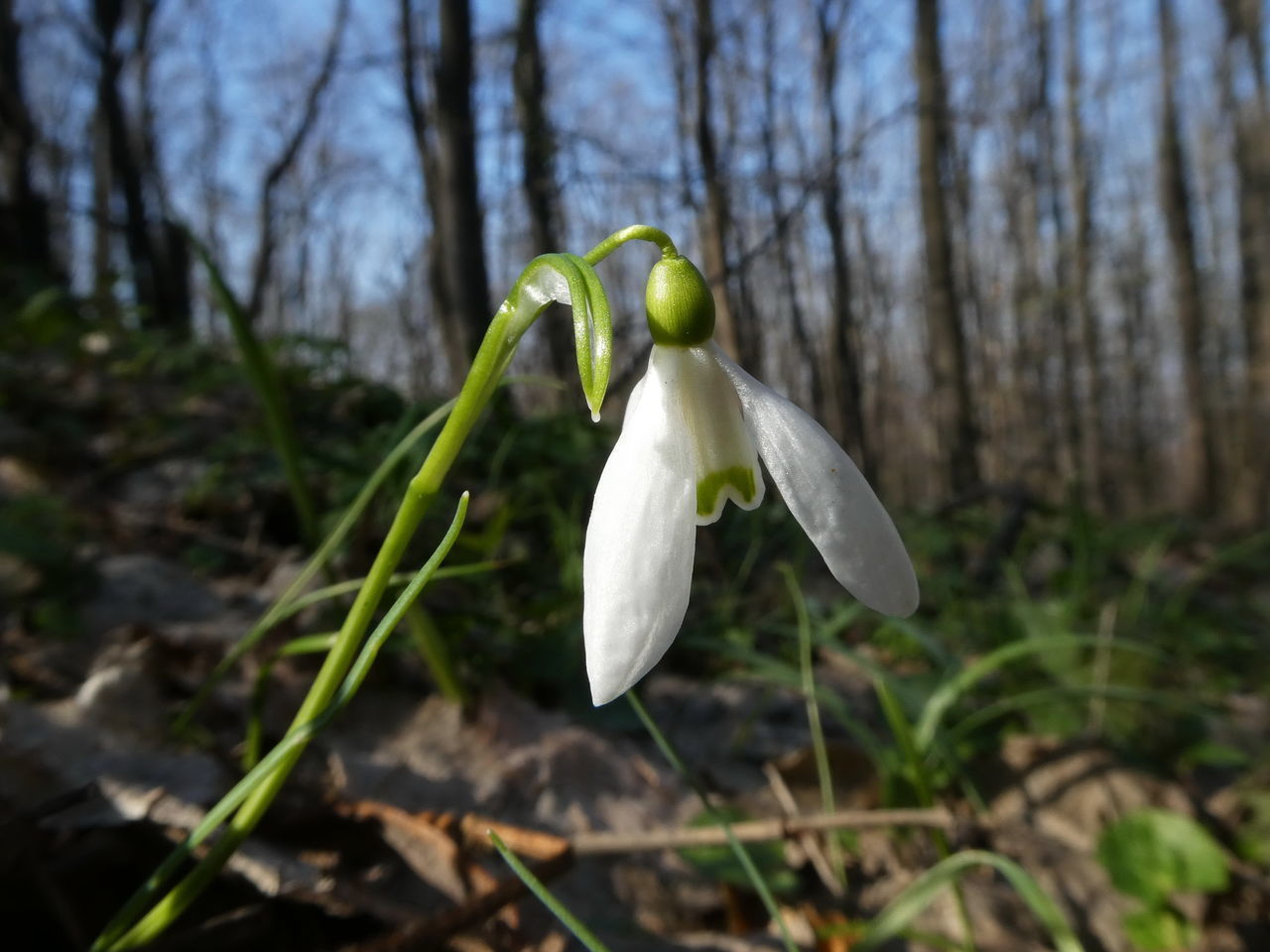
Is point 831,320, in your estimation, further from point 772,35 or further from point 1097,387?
point 1097,387

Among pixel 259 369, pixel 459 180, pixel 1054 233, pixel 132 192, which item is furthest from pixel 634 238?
pixel 1054 233

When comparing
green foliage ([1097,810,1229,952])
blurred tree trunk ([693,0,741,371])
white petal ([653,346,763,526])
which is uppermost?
blurred tree trunk ([693,0,741,371])

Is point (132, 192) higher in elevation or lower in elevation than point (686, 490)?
higher

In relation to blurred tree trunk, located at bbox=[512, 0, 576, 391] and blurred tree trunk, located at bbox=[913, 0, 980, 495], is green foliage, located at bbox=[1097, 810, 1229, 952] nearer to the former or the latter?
blurred tree trunk, located at bbox=[512, 0, 576, 391]

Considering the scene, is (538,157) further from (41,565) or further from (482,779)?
(482,779)

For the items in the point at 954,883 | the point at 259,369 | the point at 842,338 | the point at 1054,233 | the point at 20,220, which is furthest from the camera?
the point at 1054,233

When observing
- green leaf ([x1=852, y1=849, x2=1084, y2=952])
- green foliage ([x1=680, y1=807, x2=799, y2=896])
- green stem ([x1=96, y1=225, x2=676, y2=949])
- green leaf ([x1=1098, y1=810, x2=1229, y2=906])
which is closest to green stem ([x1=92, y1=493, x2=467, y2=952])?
green stem ([x1=96, y1=225, x2=676, y2=949])

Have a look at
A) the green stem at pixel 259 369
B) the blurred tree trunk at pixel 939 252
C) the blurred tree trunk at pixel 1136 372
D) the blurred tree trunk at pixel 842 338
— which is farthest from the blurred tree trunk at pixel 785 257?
the blurred tree trunk at pixel 1136 372
